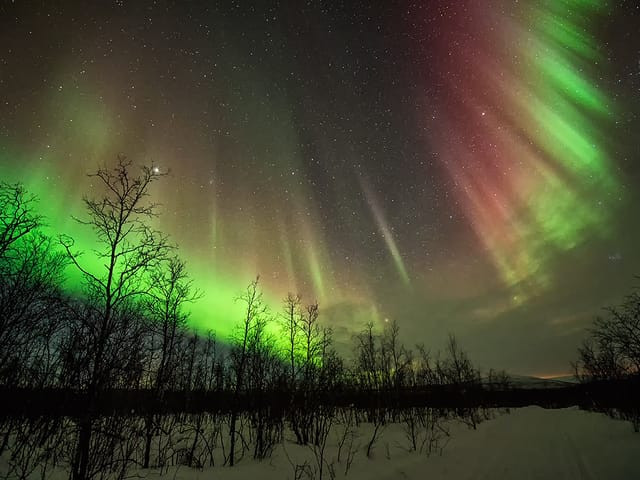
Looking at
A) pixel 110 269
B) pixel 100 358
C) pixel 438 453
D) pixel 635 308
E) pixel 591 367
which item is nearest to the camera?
pixel 100 358

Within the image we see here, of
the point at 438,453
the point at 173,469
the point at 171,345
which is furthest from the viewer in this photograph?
the point at 171,345

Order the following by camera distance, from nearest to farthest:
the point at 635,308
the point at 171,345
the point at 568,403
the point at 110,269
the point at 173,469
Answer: the point at 110,269 < the point at 173,469 < the point at 171,345 < the point at 635,308 < the point at 568,403

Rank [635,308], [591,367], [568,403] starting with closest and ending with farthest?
[635,308]
[591,367]
[568,403]

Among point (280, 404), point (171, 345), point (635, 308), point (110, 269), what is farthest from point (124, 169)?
point (635, 308)

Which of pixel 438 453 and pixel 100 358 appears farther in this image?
pixel 438 453

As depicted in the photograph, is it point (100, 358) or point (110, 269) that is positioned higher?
point (110, 269)

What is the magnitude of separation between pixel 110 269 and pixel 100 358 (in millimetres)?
2645

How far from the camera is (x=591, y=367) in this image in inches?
1703

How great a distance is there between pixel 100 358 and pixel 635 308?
32.4 metres

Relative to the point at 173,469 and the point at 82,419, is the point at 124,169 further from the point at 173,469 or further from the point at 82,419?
the point at 173,469

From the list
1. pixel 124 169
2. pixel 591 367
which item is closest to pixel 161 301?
pixel 124 169

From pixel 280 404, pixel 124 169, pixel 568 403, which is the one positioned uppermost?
pixel 124 169

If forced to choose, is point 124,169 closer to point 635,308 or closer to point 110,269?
point 110,269

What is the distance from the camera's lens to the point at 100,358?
6.84 meters
